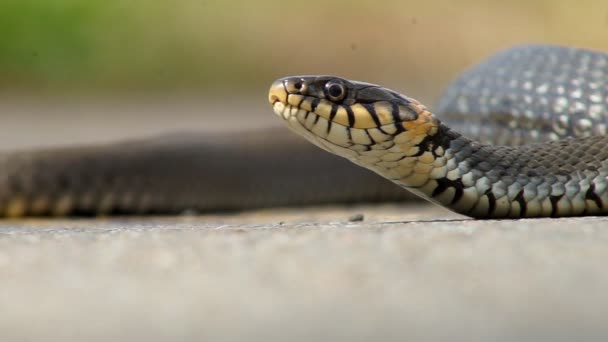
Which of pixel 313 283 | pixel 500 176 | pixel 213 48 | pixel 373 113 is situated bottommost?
pixel 213 48

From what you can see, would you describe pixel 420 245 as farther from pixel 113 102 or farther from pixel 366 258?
pixel 113 102

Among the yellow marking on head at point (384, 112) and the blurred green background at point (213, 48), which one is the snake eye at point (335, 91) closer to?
the yellow marking on head at point (384, 112)

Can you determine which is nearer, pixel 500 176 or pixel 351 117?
pixel 500 176

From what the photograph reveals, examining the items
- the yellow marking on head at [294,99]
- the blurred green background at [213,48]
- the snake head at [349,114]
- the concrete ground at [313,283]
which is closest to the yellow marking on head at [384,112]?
the snake head at [349,114]

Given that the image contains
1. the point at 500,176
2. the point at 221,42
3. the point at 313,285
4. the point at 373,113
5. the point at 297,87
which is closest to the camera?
the point at 313,285

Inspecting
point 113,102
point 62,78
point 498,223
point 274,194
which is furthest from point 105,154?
point 62,78

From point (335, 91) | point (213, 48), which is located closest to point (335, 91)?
point (335, 91)

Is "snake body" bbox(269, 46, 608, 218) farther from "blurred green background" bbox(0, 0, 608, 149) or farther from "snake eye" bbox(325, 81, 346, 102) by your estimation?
"blurred green background" bbox(0, 0, 608, 149)

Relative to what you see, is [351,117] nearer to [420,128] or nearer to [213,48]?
[420,128]
